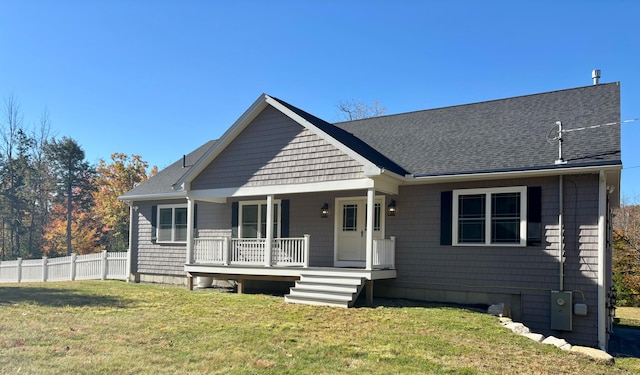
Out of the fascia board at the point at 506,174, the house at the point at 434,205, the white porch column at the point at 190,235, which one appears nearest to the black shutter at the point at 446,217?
the house at the point at 434,205

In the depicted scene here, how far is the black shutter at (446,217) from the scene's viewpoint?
10864mm

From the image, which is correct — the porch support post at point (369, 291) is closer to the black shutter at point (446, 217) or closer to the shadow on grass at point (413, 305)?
the shadow on grass at point (413, 305)

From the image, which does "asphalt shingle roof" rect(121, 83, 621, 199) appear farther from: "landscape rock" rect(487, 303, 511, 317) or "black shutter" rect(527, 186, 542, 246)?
"landscape rock" rect(487, 303, 511, 317)

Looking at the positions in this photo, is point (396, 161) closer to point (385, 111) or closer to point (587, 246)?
point (587, 246)

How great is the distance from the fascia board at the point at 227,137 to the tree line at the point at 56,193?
22.4 m

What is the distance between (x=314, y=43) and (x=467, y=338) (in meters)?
12.6

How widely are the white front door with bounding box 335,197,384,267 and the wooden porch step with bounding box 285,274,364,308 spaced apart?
179cm

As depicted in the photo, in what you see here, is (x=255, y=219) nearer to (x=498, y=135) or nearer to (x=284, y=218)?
(x=284, y=218)

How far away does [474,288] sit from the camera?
10516 millimetres

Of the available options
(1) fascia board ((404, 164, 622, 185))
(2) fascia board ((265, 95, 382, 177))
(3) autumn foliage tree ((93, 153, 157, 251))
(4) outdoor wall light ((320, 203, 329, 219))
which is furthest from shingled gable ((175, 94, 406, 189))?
(3) autumn foliage tree ((93, 153, 157, 251))

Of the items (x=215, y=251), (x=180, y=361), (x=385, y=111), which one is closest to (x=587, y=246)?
(x=180, y=361)

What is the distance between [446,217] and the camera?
10898mm

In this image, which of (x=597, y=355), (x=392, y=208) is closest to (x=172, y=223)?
(x=392, y=208)

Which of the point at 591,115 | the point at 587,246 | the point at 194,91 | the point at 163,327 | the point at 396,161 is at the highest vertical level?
the point at 194,91
